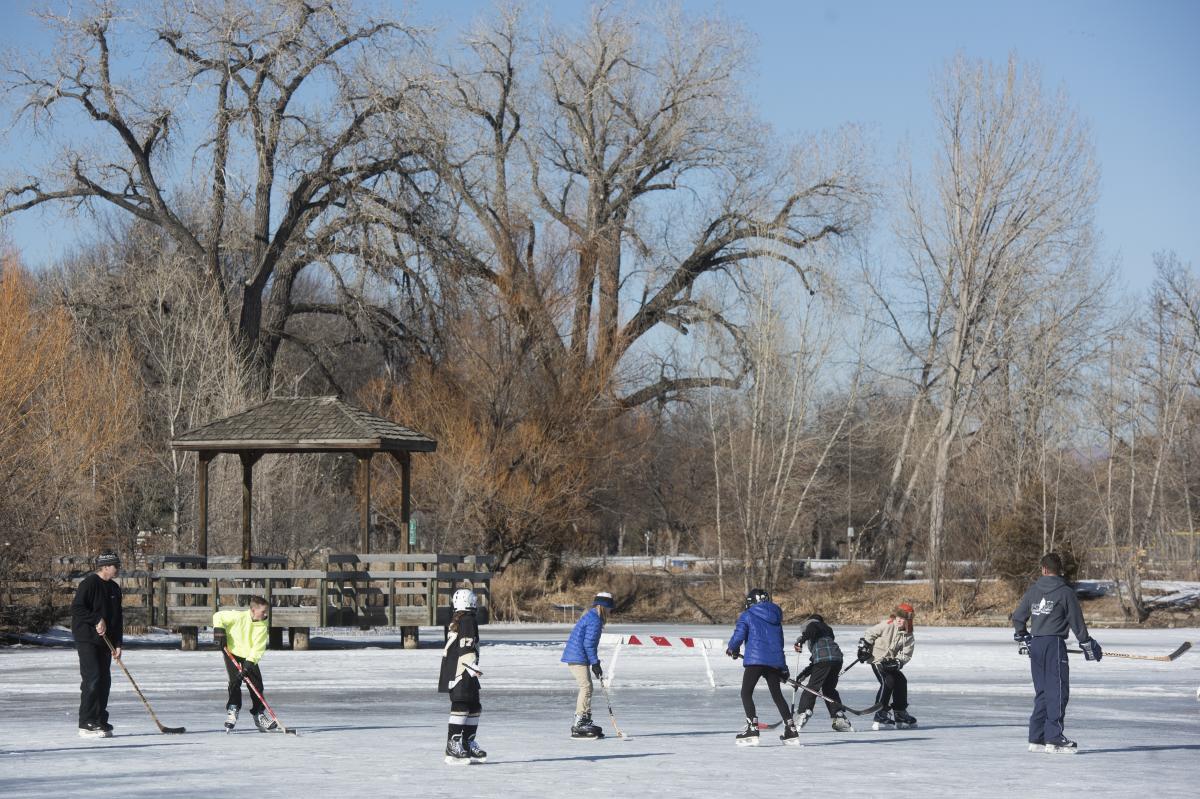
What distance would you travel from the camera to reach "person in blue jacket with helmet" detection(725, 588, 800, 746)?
13.4 meters

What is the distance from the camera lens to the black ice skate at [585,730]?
45.0 ft

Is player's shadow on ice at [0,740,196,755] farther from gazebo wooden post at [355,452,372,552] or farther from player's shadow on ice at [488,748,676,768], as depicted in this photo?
gazebo wooden post at [355,452,372,552]

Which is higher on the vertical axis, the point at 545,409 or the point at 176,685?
the point at 545,409

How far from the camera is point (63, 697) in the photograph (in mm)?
17562

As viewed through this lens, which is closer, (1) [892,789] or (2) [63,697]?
(1) [892,789]

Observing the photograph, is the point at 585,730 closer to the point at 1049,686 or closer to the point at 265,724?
the point at 265,724

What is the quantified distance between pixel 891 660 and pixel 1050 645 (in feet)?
8.11

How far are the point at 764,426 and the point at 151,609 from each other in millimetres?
17980

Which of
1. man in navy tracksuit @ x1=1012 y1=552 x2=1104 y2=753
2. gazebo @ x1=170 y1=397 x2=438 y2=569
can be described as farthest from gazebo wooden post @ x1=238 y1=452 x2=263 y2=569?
man in navy tracksuit @ x1=1012 y1=552 x2=1104 y2=753

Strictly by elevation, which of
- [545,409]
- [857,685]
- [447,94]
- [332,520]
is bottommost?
[857,685]

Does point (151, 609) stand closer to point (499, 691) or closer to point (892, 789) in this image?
point (499, 691)

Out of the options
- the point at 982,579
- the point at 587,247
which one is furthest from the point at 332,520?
the point at 982,579

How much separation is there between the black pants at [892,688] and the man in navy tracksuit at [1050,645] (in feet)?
6.92

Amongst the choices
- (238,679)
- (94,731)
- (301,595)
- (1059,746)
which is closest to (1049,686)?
(1059,746)
